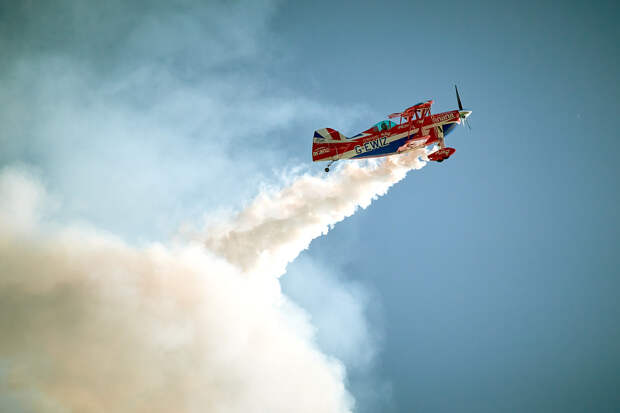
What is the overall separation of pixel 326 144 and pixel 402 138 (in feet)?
23.1

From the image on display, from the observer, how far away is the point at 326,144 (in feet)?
140

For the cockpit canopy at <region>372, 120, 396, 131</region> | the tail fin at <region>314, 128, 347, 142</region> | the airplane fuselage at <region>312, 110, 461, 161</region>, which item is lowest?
the airplane fuselage at <region>312, 110, 461, 161</region>

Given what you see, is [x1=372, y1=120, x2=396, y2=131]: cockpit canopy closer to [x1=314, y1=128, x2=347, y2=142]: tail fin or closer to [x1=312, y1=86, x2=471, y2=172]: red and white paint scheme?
[x1=312, y1=86, x2=471, y2=172]: red and white paint scheme

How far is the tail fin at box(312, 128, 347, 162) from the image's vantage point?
1678 inches

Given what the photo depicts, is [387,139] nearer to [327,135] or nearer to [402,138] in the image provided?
Answer: [402,138]

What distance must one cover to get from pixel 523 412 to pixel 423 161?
198649 mm

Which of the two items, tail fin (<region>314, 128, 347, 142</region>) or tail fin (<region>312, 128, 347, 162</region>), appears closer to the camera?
tail fin (<region>312, 128, 347, 162</region>)

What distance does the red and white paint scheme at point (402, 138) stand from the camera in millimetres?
40875

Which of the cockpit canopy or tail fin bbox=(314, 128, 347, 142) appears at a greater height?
tail fin bbox=(314, 128, 347, 142)

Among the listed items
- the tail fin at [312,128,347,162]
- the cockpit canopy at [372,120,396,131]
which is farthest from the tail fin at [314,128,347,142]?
the cockpit canopy at [372,120,396,131]

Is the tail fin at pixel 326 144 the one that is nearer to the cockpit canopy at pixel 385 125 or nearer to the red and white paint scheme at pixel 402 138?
the red and white paint scheme at pixel 402 138

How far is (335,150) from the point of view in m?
42.6

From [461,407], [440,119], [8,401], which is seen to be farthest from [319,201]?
[461,407]

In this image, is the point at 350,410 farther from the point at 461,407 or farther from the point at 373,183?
→ the point at 461,407
